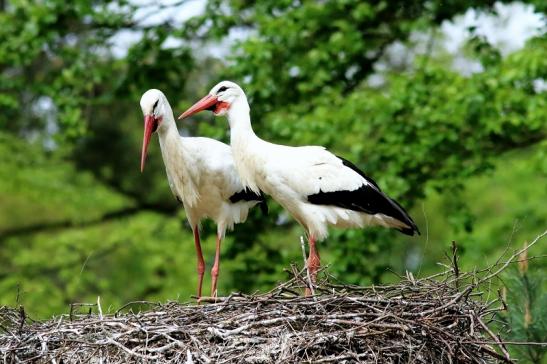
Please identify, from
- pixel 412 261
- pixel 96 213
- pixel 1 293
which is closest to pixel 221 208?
pixel 1 293

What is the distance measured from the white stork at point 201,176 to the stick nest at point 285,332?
210 cm

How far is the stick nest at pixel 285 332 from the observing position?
20.2 feet

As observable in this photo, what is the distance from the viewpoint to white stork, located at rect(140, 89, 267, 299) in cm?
870

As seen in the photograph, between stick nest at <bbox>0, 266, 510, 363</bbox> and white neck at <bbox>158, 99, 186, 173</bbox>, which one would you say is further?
white neck at <bbox>158, 99, 186, 173</bbox>

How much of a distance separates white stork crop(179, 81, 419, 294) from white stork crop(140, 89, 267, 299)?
34cm

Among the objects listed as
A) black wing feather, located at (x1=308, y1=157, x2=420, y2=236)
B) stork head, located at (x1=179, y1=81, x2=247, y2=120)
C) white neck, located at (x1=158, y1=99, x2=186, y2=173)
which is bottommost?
black wing feather, located at (x1=308, y1=157, x2=420, y2=236)

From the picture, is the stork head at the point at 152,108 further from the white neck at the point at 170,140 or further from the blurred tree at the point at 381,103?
the blurred tree at the point at 381,103

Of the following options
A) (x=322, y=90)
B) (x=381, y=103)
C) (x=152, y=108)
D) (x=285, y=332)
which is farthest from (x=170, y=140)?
(x=322, y=90)

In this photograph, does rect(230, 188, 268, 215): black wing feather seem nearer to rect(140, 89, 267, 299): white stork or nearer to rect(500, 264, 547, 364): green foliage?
rect(140, 89, 267, 299): white stork

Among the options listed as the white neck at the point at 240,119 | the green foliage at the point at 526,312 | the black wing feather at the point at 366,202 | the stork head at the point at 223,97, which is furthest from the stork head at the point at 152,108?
the green foliage at the point at 526,312

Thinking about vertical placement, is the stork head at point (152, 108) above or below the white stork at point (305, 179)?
above

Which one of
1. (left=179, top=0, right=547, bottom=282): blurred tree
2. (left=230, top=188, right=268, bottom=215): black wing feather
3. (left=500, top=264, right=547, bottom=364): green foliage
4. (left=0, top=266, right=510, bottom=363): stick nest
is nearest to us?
(left=0, top=266, right=510, bottom=363): stick nest

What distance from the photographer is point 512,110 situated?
1160cm

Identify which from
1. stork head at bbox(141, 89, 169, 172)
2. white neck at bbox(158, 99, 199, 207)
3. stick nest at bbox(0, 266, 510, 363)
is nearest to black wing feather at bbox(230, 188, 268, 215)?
white neck at bbox(158, 99, 199, 207)
